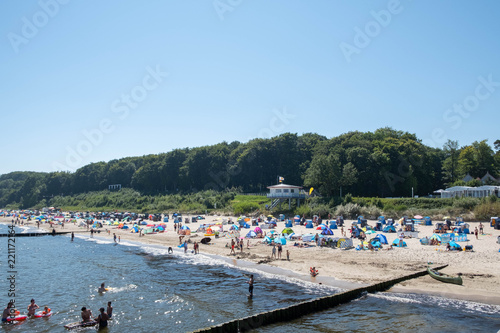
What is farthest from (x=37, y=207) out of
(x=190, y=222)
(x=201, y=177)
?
(x=190, y=222)

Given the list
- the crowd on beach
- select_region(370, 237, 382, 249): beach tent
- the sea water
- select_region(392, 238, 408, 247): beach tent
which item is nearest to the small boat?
the crowd on beach

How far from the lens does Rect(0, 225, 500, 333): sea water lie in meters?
16.2

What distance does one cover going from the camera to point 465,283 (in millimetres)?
20562

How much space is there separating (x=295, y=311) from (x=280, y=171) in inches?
2880

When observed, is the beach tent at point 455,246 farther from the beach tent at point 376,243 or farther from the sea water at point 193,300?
the sea water at point 193,300

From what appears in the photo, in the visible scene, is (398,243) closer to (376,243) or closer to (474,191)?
(376,243)

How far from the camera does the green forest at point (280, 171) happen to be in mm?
67000

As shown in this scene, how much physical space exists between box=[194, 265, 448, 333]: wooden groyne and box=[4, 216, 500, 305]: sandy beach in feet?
4.99

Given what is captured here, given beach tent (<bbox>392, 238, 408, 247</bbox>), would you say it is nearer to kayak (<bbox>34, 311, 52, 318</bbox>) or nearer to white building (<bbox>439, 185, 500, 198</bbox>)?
kayak (<bbox>34, 311, 52, 318</bbox>)

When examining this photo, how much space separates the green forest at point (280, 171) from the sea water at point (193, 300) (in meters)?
38.6

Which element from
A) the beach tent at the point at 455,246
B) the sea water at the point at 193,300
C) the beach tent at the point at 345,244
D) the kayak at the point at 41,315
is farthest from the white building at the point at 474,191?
the kayak at the point at 41,315

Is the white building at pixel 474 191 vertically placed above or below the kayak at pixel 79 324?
above

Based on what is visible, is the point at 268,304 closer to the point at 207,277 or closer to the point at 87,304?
the point at 207,277

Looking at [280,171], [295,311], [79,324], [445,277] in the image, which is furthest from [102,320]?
[280,171]
